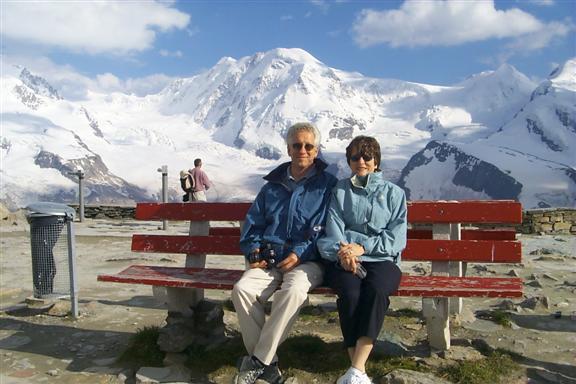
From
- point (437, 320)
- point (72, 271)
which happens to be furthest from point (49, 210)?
point (437, 320)

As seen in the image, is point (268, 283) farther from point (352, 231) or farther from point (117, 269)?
point (117, 269)

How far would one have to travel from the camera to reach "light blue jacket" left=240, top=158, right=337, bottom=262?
4.45 m

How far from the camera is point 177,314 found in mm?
4984

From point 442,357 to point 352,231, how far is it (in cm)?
116

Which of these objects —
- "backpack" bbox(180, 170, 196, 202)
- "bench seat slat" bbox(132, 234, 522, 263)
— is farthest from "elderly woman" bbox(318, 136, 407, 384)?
"backpack" bbox(180, 170, 196, 202)

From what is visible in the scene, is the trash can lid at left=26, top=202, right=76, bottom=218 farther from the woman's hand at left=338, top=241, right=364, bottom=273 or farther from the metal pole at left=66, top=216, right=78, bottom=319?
the woman's hand at left=338, top=241, right=364, bottom=273

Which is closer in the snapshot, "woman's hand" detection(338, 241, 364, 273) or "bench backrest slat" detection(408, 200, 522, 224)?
"woman's hand" detection(338, 241, 364, 273)

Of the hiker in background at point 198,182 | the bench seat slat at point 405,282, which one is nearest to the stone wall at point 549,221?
the hiker in background at point 198,182

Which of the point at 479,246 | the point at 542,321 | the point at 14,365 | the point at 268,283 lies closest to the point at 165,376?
the point at 268,283

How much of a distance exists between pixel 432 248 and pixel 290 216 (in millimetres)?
1228

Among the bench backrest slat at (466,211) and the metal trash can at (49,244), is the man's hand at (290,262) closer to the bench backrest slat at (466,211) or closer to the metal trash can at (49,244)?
the bench backrest slat at (466,211)

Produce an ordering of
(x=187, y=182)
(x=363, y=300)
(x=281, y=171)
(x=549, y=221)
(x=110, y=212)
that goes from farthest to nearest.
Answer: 1. (x=110, y=212)
2. (x=549, y=221)
3. (x=187, y=182)
4. (x=281, y=171)
5. (x=363, y=300)

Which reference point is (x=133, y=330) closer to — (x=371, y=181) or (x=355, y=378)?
(x=355, y=378)

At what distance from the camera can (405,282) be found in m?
4.43
